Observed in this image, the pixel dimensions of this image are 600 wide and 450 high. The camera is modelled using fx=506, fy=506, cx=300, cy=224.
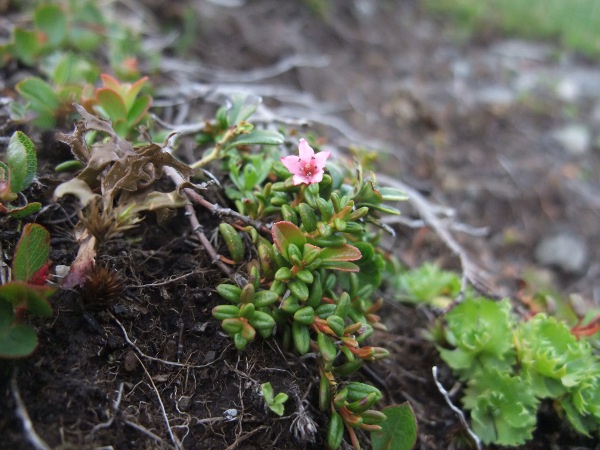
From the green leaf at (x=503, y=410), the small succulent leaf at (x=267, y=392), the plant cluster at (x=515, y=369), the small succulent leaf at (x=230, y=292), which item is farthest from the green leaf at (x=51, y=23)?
the green leaf at (x=503, y=410)

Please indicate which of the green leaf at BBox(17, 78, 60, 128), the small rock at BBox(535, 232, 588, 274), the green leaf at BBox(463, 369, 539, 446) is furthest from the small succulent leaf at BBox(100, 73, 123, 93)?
the small rock at BBox(535, 232, 588, 274)

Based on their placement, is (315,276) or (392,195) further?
(392,195)

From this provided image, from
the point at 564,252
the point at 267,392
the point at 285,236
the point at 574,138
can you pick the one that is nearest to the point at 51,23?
the point at 285,236

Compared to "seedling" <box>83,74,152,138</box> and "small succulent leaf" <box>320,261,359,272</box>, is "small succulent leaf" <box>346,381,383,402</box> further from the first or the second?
"seedling" <box>83,74,152,138</box>

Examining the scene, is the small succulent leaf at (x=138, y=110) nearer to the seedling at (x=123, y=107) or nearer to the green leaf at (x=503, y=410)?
the seedling at (x=123, y=107)

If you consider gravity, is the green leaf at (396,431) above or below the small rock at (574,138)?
above

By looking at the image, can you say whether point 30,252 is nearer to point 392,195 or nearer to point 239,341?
point 239,341
